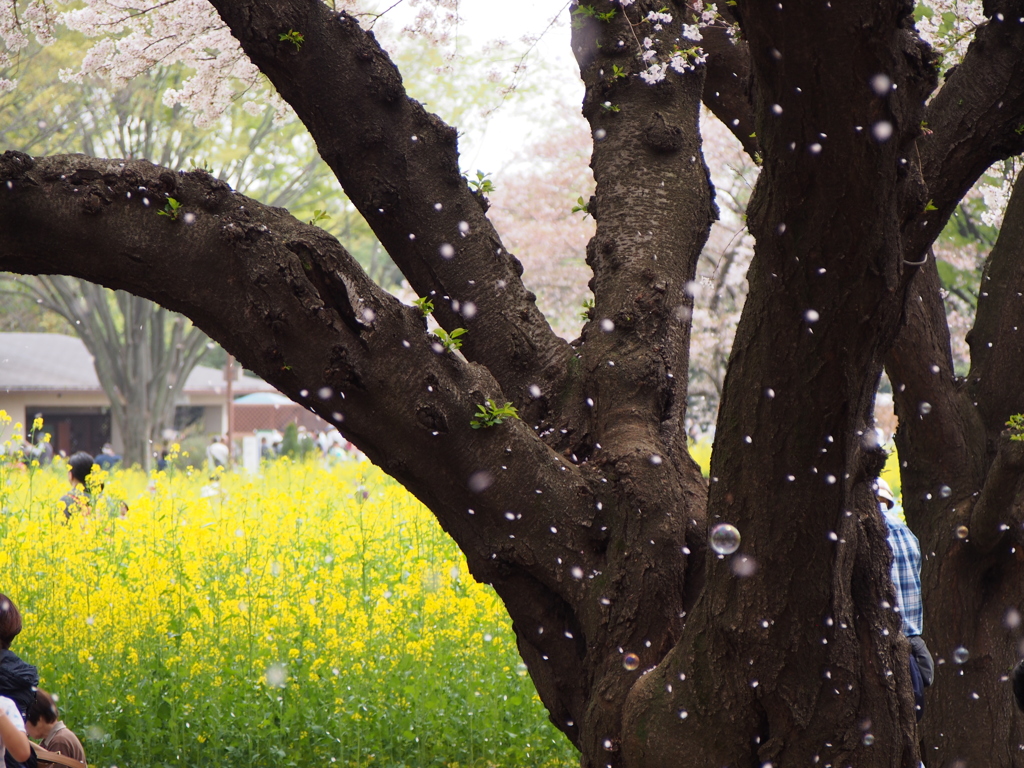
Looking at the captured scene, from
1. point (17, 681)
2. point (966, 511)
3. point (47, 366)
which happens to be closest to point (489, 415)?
point (17, 681)

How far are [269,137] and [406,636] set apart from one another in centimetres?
1092

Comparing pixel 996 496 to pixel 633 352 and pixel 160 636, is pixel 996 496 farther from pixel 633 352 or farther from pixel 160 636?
pixel 160 636

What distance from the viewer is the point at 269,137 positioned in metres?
14.2

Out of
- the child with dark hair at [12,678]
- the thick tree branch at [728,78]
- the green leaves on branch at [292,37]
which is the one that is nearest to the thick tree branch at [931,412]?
the thick tree branch at [728,78]

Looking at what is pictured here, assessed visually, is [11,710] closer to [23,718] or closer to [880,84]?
[23,718]

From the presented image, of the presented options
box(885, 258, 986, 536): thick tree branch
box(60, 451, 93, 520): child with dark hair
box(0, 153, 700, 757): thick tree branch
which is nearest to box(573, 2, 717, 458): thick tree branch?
box(0, 153, 700, 757): thick tree branch

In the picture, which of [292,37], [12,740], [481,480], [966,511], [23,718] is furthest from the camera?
[966,511]

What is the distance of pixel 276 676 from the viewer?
4.75 m

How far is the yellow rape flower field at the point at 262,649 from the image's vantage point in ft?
14.4

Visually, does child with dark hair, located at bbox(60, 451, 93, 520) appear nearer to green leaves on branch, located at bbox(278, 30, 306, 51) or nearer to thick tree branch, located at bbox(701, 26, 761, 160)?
green leaves on branch, located at bbox(278, 30, 306, 51)

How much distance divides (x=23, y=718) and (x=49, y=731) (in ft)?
0.81

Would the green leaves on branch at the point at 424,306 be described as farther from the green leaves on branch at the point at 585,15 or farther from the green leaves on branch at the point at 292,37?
the green leaves on branch at the point at 585,15

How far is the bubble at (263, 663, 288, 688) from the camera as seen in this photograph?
4.70 metres

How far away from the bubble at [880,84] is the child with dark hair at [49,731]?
353 centimetres
